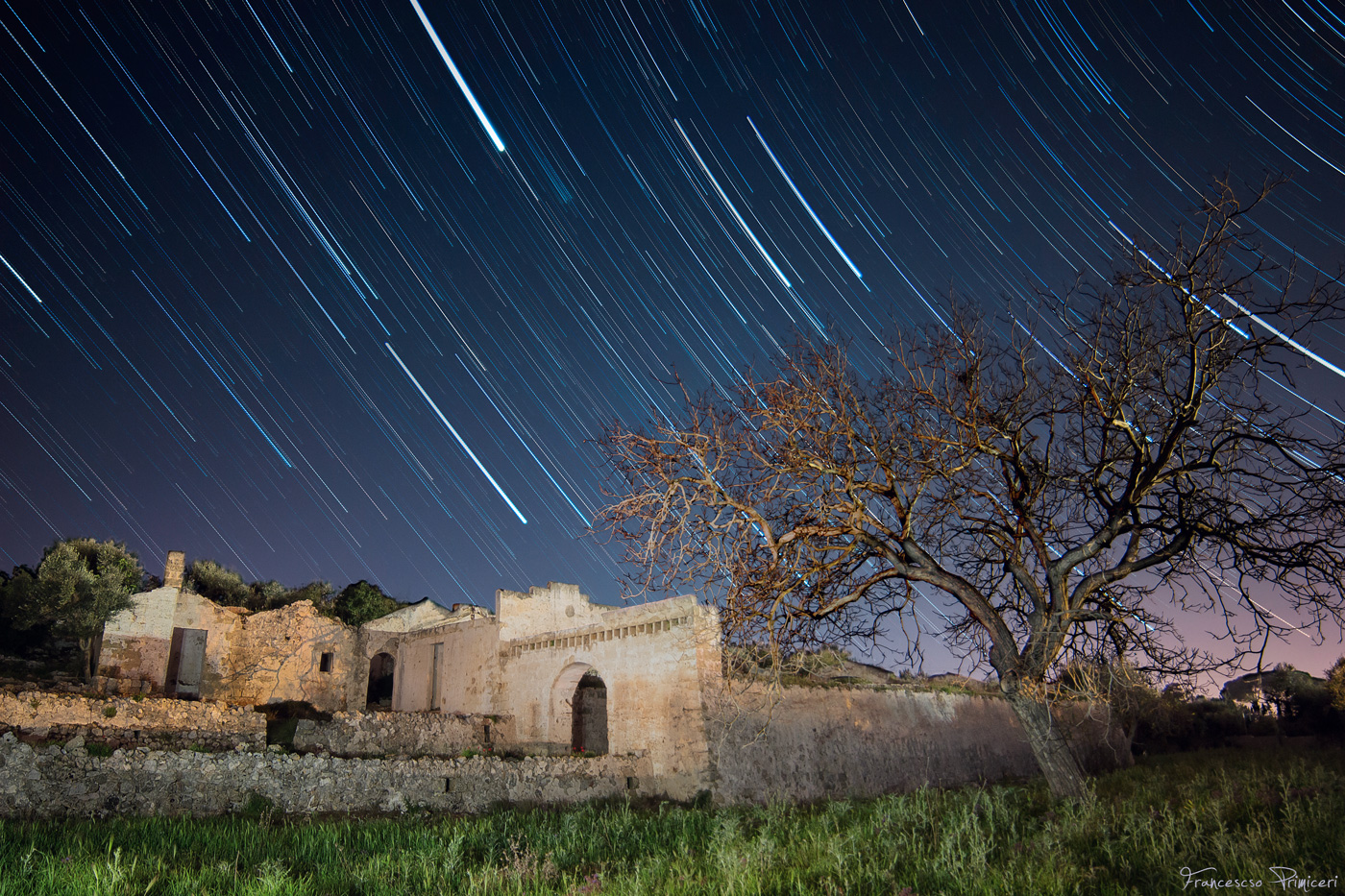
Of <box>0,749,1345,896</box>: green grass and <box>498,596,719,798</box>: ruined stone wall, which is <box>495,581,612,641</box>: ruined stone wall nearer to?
<box>498,596,719,798</box>: ruined stone wall

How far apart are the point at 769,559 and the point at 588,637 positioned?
46.6 feet

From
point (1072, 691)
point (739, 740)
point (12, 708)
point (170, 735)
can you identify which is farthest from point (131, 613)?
point (1072, 691)

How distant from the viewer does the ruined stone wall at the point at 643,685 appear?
60.1 ft

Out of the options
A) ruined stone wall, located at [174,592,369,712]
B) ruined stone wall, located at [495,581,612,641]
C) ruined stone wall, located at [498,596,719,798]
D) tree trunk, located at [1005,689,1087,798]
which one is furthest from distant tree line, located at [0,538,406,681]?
tree trunk, located at [1005,689,1087,798]

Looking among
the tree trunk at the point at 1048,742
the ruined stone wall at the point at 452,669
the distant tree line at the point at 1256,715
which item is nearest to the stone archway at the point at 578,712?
the ruined stone wall at the point at 452,669

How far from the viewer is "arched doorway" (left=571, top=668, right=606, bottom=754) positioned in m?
26.0

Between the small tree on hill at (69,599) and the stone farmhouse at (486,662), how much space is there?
2.15 meters

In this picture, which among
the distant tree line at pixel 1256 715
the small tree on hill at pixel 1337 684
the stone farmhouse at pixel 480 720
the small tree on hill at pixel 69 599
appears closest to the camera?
the stone farmhouse at pixel 480 720

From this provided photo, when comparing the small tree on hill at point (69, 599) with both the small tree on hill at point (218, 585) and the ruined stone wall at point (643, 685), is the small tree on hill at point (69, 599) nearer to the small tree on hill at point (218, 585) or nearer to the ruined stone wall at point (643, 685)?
the small tree on hill at point (218, 585)

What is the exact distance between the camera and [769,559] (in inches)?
358

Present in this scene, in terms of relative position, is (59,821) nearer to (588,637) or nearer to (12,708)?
(12,708)

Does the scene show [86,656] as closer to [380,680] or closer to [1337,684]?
[380,680]

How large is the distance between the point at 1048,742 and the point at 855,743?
47.6 feet

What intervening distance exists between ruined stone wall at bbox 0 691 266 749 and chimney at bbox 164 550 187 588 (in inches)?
454
